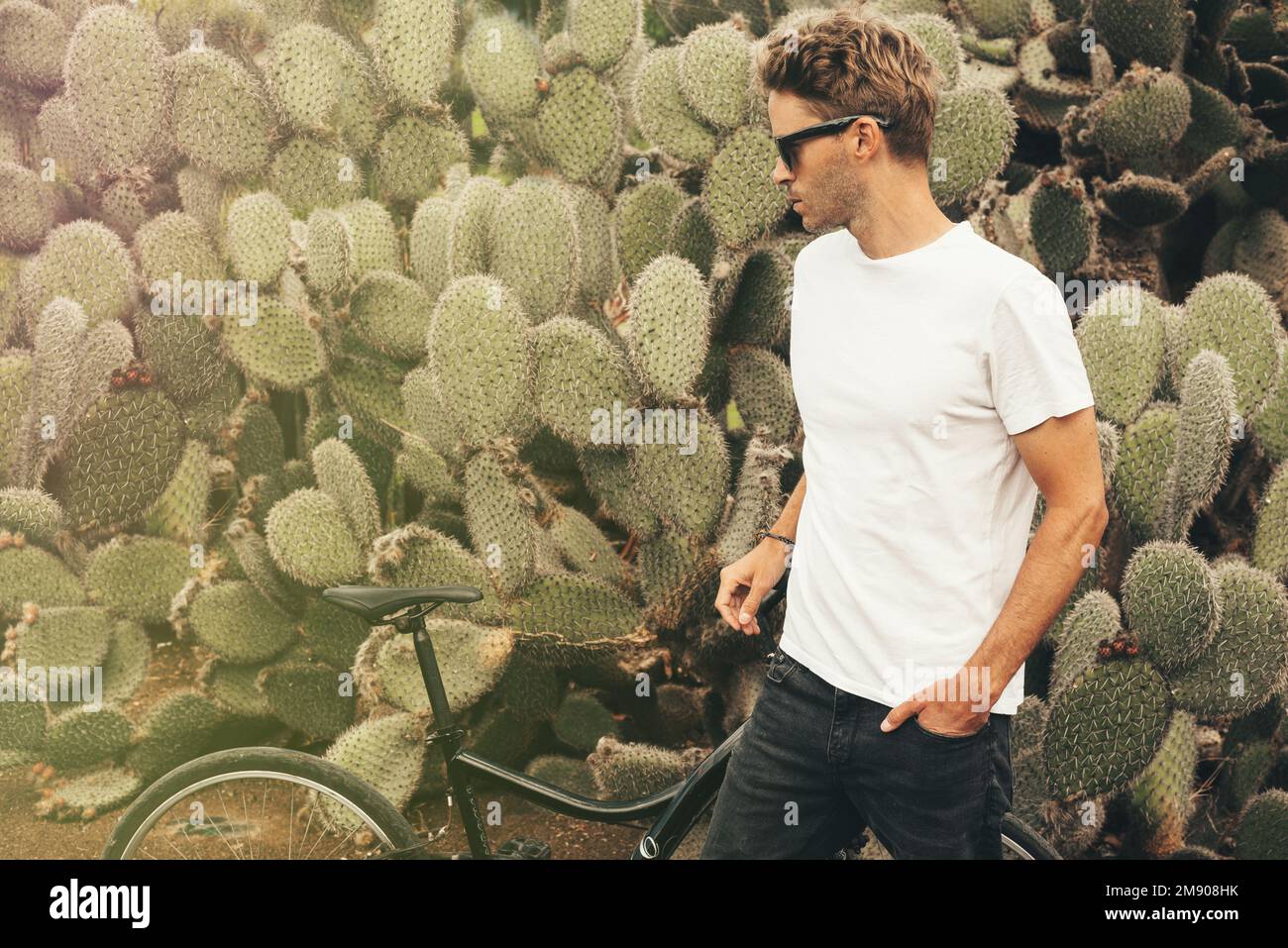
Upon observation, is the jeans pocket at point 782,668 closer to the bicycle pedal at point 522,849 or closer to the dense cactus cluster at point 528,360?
the bicycle pedal at point 522,849

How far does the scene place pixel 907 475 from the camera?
5.83ft

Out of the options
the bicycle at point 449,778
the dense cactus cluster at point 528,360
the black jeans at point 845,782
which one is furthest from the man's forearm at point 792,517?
the dense cactus cluster at point 528,360

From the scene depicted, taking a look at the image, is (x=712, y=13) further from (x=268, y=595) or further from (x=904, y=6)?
(x=268, y=595)

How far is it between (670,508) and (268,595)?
1.34m

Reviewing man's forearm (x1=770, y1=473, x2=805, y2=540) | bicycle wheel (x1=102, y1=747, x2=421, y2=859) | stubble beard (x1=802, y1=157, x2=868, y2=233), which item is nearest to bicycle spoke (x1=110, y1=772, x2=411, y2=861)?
bicycle wheel (x1=102, y1=747, x2=421, y2=859)

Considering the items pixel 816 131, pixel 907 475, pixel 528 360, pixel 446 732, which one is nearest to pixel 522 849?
pixel 446 732

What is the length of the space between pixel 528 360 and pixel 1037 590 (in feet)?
5.82

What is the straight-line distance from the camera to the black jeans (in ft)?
5.94

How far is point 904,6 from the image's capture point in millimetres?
3303

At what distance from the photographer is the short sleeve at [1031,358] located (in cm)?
164

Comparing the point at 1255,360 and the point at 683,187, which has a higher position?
the point at 683,187
